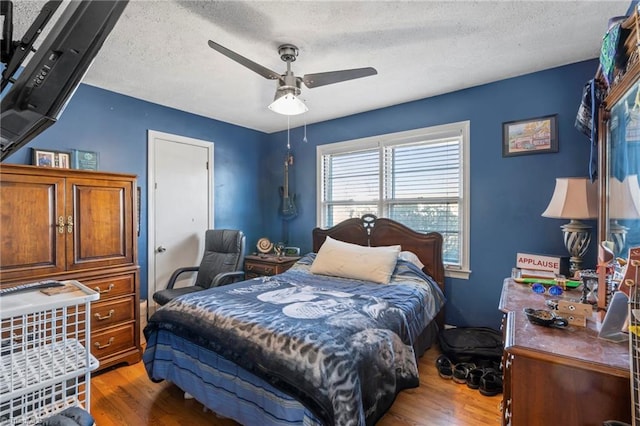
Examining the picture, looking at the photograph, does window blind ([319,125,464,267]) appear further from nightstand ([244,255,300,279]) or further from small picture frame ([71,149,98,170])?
small picture frame ([71,149,98,170])

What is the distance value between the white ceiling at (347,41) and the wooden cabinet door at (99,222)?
101 centimetres

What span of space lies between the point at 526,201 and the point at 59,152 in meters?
4.12

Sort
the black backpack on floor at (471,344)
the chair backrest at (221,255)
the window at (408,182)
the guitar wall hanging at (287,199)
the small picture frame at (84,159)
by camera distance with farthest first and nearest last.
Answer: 1. the guitar wall hanging at (287,199)
2. the chair backrest at (221,255)
3. the window at (408,182)
4. the small picture frame at (84,159)
5. the black backpack on floor at (471,344)

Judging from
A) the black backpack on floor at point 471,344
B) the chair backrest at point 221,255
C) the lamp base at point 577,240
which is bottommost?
the black backpack on floor at point 471,344

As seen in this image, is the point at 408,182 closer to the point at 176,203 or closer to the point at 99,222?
the point at 176,203

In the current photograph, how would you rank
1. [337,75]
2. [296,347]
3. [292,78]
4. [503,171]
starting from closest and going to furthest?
[296,347], [337,75], [292,78], [503,171]

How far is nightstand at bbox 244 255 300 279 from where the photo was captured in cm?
371

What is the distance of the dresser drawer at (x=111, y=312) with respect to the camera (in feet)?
8.14

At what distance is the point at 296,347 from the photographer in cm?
154

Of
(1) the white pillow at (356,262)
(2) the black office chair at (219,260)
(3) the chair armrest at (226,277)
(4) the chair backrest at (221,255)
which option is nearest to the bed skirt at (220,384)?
(3) the chair armrest at (226,277)

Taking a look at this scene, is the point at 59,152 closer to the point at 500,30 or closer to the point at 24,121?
the point at 24,121

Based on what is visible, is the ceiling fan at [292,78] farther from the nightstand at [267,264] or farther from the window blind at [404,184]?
the nightstand at [267,264]

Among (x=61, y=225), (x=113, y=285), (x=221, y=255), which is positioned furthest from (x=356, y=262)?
(x=61, y=225)

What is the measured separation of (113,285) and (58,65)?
246 centimetres
